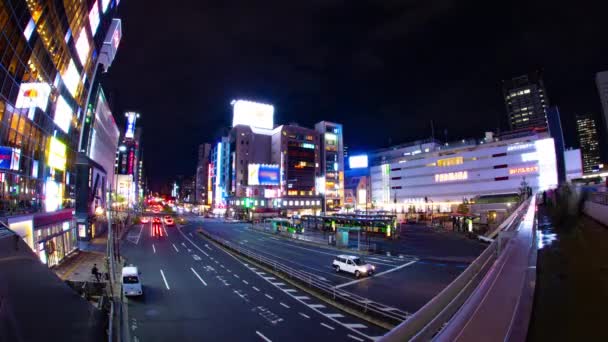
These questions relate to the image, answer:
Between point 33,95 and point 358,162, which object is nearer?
point 33,95

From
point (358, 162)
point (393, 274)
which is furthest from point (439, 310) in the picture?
point (358, 162)

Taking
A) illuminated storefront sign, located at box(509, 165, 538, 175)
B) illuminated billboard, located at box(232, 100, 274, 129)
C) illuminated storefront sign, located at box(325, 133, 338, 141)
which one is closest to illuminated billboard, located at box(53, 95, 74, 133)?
illuminated storefront sign, located at box(509, 165, 538, 175)

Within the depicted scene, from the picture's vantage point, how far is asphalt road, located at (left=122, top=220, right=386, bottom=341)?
547 inches

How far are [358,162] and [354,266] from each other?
114457 mm

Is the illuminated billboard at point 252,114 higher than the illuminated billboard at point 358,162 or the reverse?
higher

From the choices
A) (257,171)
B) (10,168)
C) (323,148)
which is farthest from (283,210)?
(10,168)

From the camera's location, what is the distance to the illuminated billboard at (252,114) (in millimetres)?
133250

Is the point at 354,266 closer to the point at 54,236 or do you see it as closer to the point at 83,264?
the point at 83,264

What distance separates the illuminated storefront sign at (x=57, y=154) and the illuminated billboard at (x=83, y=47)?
363 inches

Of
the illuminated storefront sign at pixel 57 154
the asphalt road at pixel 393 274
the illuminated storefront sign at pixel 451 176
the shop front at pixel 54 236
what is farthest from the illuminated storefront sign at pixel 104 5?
the illuminated storefront sign at pixel 451 176

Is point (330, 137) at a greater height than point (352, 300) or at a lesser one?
greater

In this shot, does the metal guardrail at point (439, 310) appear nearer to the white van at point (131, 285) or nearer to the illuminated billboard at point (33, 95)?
the white van at point (131, 285)

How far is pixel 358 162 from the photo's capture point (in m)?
137

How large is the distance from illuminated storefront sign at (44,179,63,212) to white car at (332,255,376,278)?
84.2 feet
